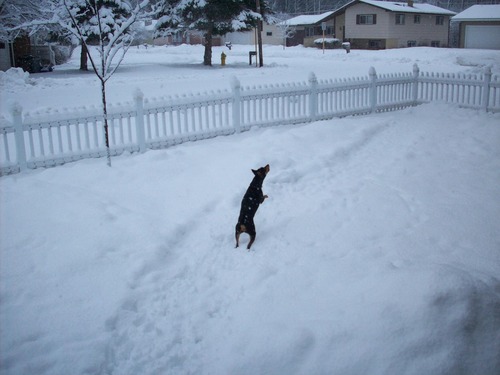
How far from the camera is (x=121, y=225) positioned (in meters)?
6.78

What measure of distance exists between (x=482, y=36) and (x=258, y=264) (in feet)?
165

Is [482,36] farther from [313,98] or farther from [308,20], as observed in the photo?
[313,98]

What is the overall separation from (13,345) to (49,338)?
291mm

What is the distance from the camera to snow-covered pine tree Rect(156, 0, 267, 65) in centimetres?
3044

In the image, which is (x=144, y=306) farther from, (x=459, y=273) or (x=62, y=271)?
(x=459, y=273)

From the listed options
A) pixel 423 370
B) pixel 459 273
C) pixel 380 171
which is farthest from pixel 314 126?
pixel 423 370

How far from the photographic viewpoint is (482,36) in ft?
159

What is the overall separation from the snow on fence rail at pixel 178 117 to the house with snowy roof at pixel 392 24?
128 feet

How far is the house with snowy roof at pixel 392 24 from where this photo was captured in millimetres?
52375

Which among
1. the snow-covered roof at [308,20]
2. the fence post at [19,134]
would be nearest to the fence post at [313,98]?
the fence post at [19,134]

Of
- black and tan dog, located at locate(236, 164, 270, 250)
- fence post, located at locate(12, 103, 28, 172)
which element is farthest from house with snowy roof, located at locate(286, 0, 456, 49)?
black and tan dog, located at locate(236, 164, 270, 250)

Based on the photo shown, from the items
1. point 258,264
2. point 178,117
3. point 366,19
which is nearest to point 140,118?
point 178,117

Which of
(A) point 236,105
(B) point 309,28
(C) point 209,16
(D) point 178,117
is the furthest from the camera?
(B) point 309,28

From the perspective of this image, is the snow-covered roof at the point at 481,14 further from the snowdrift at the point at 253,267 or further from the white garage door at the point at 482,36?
the snowdrift at the point at 253,267
